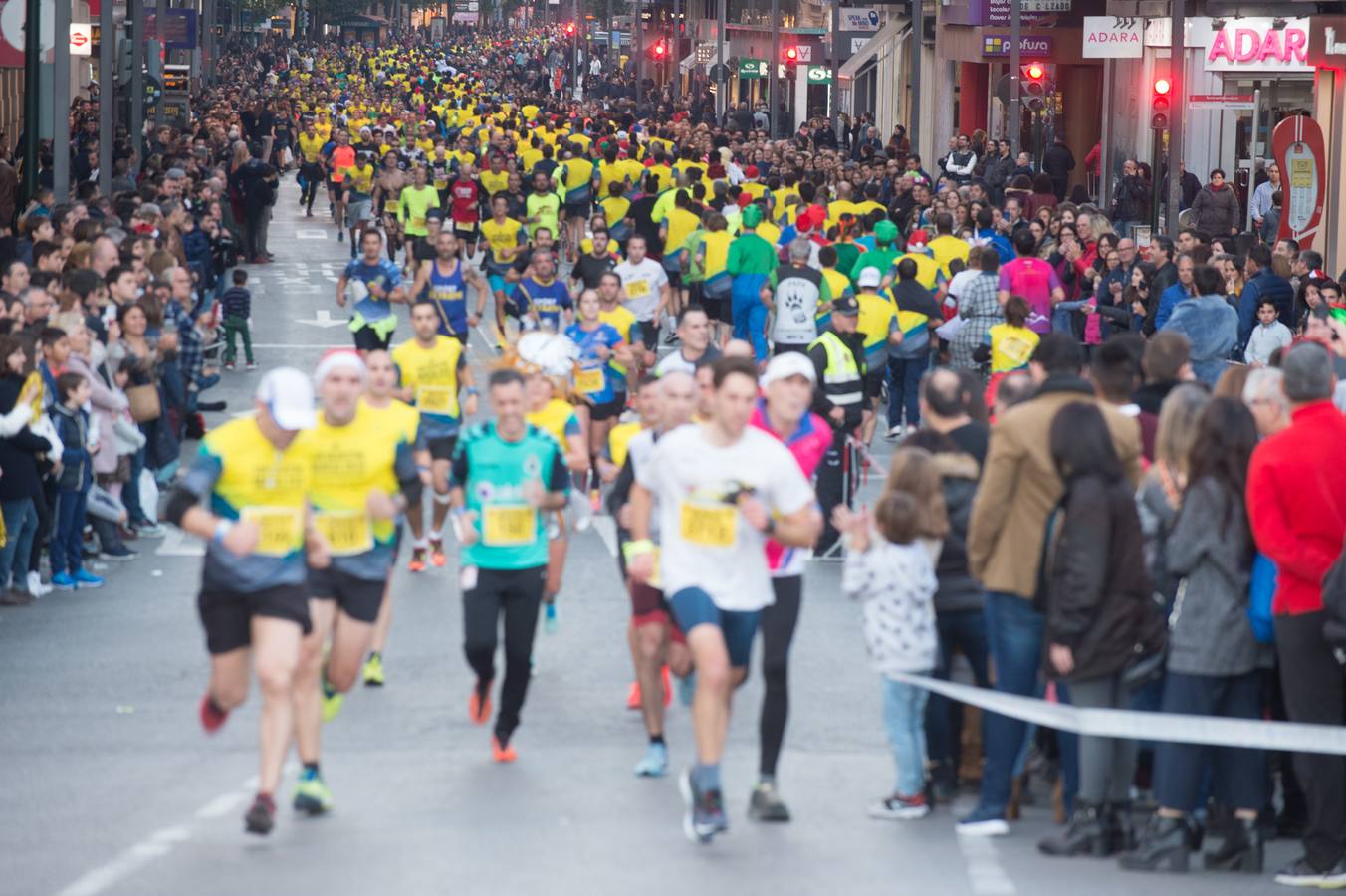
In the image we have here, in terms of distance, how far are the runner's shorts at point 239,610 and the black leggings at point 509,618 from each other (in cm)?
126

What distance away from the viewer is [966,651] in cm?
959

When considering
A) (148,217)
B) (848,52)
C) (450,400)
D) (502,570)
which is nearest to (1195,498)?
(502,570)

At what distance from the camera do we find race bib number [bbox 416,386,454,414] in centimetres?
1468

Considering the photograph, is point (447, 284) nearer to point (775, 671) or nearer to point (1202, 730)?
point (775, 671)

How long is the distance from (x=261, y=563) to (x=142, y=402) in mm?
7663

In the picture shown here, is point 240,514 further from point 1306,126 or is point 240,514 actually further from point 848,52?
point 848,52

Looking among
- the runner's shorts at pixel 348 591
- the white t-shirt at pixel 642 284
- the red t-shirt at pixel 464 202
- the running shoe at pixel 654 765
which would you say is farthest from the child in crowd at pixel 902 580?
the red t-shirt at pixel 464 202

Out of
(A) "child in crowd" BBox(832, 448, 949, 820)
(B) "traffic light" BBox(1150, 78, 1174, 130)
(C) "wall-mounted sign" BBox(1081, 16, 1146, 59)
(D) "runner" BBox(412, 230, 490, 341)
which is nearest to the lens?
(A) "child in crowd" BBox(832, 448, 949, 820)

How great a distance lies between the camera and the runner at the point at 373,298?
729 inches

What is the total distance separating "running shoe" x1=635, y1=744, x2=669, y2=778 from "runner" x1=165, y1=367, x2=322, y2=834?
168cm

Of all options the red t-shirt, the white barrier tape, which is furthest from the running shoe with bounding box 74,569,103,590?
the red t-shirt

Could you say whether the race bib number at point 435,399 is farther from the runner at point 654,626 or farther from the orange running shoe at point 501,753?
the orange running shoe at point 501,753

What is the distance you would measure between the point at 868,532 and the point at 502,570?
1.70 meters

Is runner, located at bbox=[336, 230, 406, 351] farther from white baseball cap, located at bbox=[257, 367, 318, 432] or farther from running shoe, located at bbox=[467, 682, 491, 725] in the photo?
white baseball cap, located at bbox=[257, 367, 318, 432]
